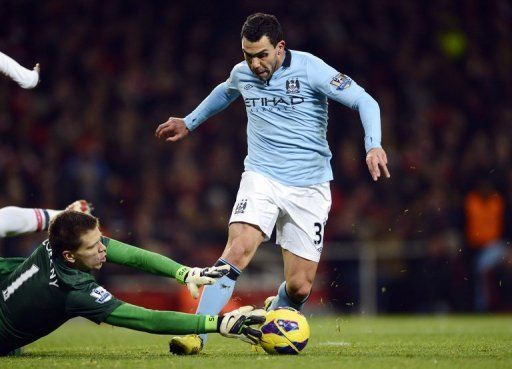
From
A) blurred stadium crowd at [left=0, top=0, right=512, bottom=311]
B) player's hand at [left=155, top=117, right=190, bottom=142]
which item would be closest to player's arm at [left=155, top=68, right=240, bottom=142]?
player's hand at [left=155, top=117, right=190, bottom=142]

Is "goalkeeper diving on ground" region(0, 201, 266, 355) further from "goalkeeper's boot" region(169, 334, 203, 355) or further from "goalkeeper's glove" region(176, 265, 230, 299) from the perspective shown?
"goalkeeper's boot" region(169, 334, 203, 355)

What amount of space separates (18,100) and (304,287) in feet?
29.2

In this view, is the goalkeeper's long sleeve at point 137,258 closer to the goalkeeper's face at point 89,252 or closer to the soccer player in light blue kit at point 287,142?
the goalkeeper's face at point 89,252

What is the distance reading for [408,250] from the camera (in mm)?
13953

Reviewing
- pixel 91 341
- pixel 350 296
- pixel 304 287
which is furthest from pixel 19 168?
pixel 304 287

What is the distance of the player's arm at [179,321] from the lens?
601cm

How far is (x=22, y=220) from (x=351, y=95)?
2.58 m

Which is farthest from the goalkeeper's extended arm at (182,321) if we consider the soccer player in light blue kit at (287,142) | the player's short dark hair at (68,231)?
the soccer player in light blue kit at (287,142)

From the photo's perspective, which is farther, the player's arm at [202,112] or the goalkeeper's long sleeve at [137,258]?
the player's arm at [202,112]

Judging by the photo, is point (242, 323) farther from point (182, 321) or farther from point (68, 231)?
point (68, 231)

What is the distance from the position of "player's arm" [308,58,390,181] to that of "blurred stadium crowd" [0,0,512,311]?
19.8 ft

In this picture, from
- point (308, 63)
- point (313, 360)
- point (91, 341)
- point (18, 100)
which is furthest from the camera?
point (18, 100)

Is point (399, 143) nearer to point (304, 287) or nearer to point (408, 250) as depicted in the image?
point (408, 250)

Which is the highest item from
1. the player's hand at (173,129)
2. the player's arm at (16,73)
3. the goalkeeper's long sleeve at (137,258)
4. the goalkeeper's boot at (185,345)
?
the player's arm at (16,73)
